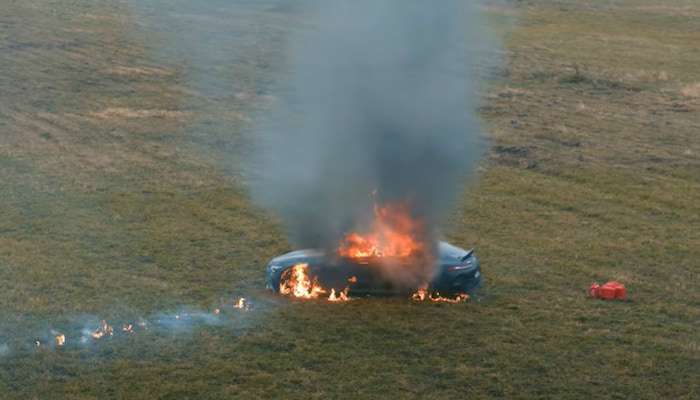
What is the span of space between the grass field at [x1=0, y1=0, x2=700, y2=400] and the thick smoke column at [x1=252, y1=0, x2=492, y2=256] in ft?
9.61

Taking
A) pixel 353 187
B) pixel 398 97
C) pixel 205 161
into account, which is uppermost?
pixel 398 97

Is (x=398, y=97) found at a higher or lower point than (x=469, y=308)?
higher

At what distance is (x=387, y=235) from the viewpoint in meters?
27.5

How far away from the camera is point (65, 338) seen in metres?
24.0

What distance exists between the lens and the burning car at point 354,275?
2630 centimetres

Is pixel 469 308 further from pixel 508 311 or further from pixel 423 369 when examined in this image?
pixel 423 369

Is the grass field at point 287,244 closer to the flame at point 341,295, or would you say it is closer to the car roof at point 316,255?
the flame at point 341,295

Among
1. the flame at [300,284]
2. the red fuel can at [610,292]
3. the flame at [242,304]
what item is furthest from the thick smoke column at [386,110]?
the red fuel can at [610,292]

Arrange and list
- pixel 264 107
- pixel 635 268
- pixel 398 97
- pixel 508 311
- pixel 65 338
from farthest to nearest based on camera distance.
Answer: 1. pixel 264 107
2. pixel 635 268
3. pixel 398 97
4. pixel 508 311
5. pixel 65 338

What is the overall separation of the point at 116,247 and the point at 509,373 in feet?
45.8

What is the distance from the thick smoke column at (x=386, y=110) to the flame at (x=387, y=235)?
0.25 meters

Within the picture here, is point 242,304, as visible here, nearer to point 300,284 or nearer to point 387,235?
point 300,284

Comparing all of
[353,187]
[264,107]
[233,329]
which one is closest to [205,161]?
[264,107]

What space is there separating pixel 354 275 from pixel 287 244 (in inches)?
222
